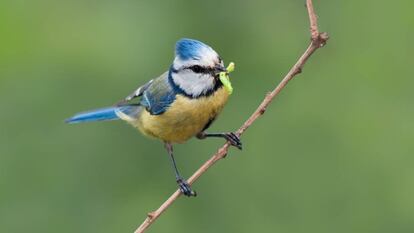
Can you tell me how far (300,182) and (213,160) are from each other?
2216 mm

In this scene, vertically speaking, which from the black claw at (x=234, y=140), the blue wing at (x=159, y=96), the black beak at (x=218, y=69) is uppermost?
the blue wing at (x=159, y=96)

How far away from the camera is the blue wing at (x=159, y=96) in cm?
485

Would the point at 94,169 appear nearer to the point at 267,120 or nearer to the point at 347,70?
the point at 267,120

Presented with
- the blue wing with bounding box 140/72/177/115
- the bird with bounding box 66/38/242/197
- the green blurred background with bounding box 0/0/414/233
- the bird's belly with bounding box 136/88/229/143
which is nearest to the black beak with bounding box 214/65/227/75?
the bird with bounding box 66/38/242/197

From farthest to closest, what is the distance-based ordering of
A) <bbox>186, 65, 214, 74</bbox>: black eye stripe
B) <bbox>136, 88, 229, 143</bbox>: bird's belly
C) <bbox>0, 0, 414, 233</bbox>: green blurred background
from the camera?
<bbox>0, 0, 414, 233</bbox>: green blurred background → <bbox>136, 88, 229, 143</bbox>: bird's belly → <bbox>186, 65, 214, 74</bbox>: black eye stripe

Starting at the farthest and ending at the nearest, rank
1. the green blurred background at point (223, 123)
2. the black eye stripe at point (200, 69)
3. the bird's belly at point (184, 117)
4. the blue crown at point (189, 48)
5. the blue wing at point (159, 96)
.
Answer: the green blurred background at point (223, 123)
the blue wing at point (159, 96)
the bird's belly at point (184, 117)
the black eye stripe at point (200, 69)
the blue crown at point (189, 48)

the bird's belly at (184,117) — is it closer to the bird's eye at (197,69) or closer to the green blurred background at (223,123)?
the bird's eye at (197,69)

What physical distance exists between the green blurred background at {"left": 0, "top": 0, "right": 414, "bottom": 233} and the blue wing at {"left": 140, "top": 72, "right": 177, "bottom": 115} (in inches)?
37.4

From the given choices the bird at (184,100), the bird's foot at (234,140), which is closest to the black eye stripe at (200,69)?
the bird at (184,100)

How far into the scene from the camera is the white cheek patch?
4.54m

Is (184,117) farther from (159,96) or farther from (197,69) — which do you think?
(197,69)

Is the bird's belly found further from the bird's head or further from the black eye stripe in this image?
the black eye stripe

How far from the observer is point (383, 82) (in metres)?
6.60

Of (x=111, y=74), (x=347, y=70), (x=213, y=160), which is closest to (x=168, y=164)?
(x=111, y=74)
